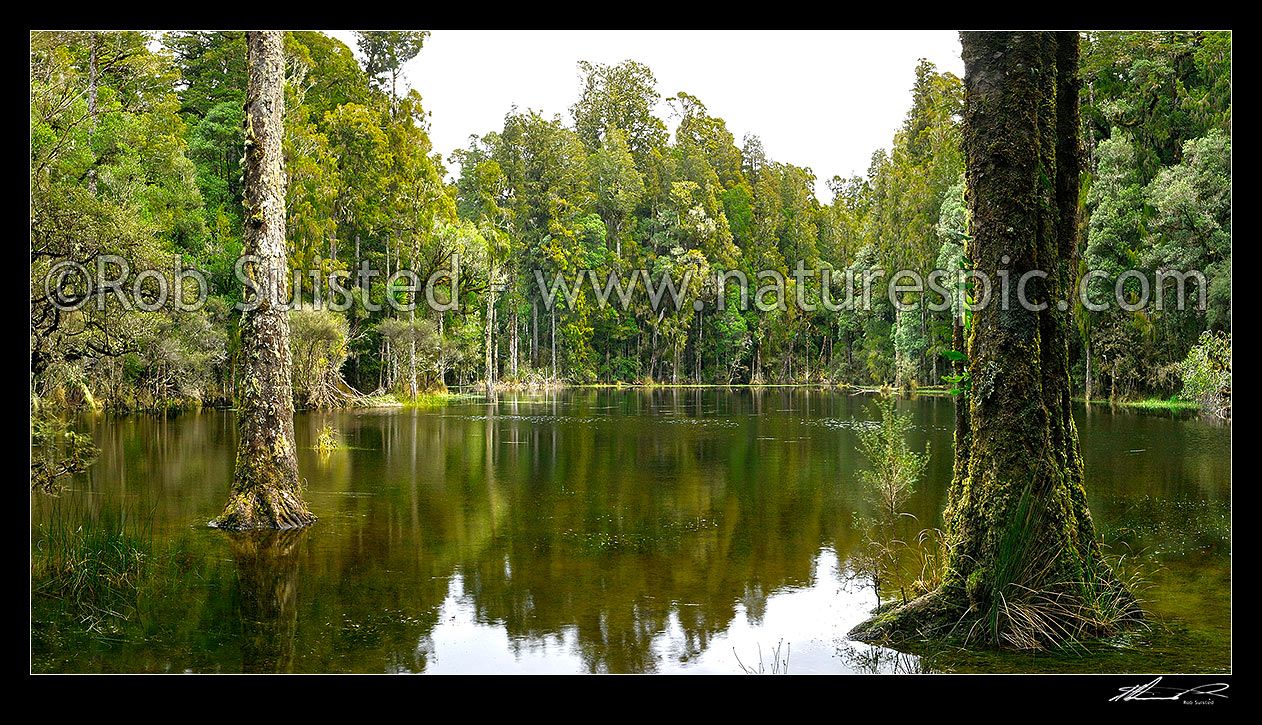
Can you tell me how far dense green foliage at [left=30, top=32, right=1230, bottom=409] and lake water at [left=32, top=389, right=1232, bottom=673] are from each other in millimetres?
3215

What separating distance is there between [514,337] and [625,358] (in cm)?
1497

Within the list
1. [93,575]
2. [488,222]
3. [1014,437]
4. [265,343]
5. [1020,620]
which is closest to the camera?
[1020,620]

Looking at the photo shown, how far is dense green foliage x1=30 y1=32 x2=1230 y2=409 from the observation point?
25.5 meters

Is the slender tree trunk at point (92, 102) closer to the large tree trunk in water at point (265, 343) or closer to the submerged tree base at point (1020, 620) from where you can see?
the large tree trunk in water at point (265, 343)

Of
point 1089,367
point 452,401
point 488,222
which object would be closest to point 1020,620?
point 1089,367

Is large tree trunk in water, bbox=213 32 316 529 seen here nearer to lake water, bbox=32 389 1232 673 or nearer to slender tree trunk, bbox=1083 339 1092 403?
lake water, bbox=32 389 1232 673

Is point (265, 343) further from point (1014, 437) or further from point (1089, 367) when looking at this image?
point (1089, 367)

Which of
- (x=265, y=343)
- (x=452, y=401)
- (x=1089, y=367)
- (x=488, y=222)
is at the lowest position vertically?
(x=452, y=401)

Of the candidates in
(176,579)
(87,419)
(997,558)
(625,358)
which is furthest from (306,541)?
(625,358)

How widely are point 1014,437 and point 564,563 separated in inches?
174

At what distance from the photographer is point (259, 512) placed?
10695 millimetres

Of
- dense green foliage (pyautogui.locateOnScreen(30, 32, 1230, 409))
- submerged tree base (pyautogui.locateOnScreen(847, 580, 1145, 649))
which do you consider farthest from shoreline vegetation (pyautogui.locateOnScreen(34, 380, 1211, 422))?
submerged tree base (pyautogui.locateOnScreen(847, 580, 1145, 649))
